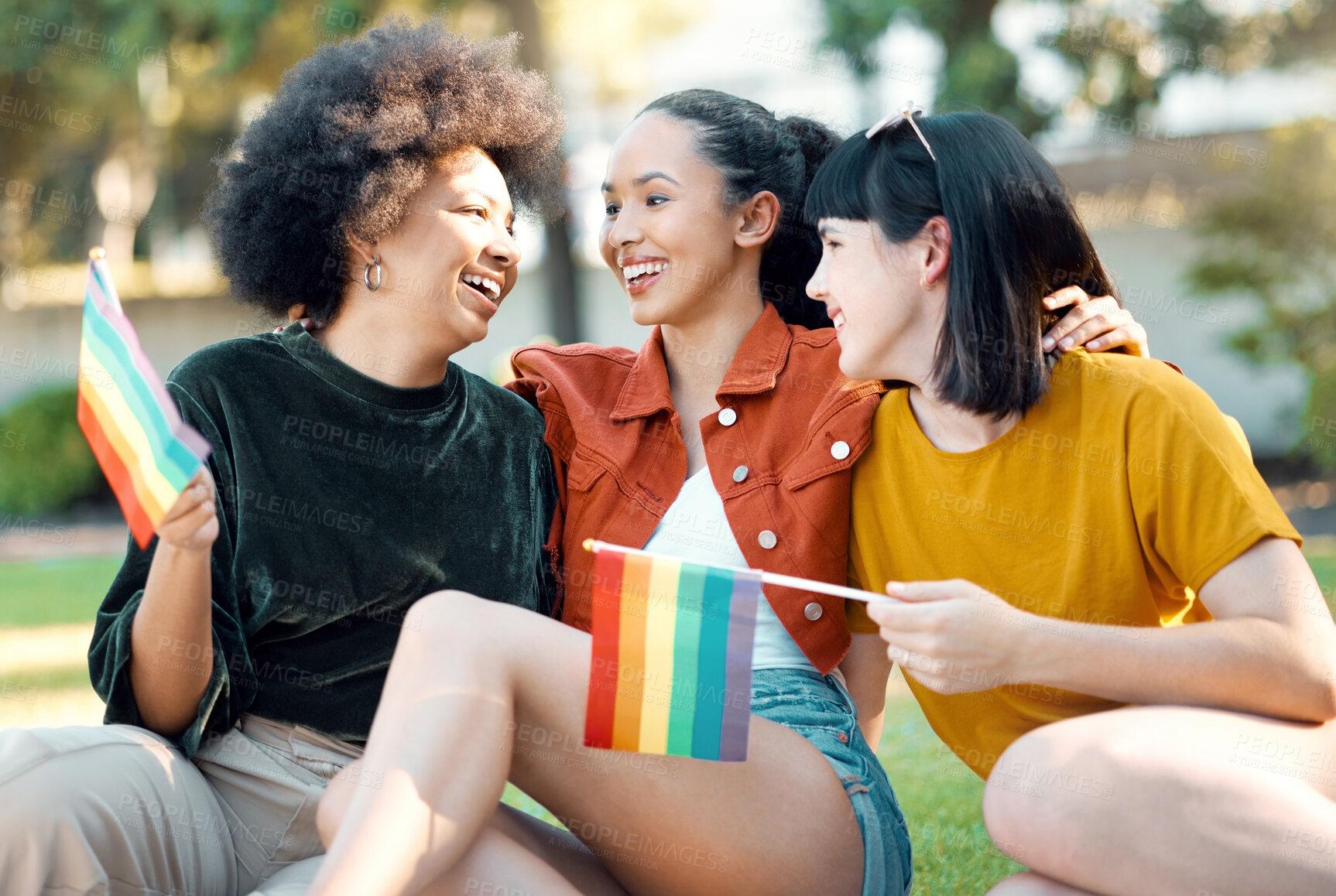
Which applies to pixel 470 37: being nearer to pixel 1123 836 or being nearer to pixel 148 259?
pixel 1123 836

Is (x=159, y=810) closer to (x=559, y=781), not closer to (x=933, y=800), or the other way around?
(x=559, y=781)

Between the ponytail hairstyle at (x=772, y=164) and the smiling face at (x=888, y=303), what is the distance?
0.55 metres

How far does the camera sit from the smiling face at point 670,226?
3113 millimetres

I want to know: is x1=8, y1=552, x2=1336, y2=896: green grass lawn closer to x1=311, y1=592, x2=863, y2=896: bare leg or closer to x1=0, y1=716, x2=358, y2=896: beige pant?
x1=311, y1=592, x2=863, y2=896: bare leg

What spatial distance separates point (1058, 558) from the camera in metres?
2.45

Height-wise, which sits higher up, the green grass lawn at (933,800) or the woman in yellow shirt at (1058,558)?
the woman in yellow shirt at (1058,558)

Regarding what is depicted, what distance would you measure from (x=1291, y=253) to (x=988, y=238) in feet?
34.3

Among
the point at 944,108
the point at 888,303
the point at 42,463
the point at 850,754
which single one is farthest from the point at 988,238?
the point at 42,463

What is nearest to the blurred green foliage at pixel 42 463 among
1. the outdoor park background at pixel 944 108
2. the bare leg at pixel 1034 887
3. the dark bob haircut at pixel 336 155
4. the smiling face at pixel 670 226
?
the outdoor park background at pixel 944 108

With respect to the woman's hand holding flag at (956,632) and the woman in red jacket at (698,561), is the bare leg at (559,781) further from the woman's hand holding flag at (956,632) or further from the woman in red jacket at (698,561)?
the woman's hand holding flag at (956,632)

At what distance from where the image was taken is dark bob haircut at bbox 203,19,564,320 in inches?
115

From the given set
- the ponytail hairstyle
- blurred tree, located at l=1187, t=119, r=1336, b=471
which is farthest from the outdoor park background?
the ponytail hairstyle

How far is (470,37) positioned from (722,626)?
6.68ft

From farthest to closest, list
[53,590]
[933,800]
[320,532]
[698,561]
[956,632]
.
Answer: [53,590] < [933,800] < [320,532] < [698,561] < [956,632]
